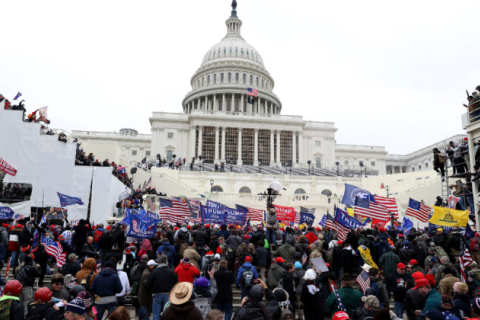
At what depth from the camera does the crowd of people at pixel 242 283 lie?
6.07m

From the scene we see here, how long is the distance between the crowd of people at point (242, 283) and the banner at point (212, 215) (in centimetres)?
305

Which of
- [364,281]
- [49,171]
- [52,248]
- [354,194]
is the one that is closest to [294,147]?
[49,171]

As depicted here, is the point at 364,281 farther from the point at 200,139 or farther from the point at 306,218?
the point at 200,139

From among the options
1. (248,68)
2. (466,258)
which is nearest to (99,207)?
(466,258)

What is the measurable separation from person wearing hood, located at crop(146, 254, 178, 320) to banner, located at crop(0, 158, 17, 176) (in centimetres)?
2161

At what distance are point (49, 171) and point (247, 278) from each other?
Answer: 79.6 ft

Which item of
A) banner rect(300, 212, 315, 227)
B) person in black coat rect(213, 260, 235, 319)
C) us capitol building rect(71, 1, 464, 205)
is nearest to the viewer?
person in black coat rect(213, 260, 235, 319)

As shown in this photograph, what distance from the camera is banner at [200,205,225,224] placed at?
17.7 m

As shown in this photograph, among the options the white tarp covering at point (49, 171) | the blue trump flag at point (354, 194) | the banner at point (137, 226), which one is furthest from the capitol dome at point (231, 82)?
the banner at point (137, 226)

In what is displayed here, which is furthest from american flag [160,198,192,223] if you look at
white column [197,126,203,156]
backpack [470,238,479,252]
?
white column [197,126,203,156]

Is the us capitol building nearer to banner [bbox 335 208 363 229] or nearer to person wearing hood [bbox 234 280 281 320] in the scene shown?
banner [bbox 335 208 363 229]

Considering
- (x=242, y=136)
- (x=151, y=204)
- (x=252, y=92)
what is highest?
(x=252, y=92)

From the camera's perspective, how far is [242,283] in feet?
29.0

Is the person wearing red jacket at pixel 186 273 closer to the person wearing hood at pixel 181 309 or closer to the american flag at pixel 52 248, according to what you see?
the person wearing hood at pixel 181 309
